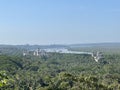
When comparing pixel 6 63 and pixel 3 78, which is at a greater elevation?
pixel 3 78

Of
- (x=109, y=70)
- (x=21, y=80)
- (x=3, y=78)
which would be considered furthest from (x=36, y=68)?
(x=3, y=78)

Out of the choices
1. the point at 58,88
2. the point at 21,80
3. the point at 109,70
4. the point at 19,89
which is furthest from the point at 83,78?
the point at 109,70

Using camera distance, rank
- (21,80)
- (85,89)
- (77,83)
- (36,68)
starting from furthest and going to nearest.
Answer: (36,68) < (21,80) < (77,83) < (85,89)

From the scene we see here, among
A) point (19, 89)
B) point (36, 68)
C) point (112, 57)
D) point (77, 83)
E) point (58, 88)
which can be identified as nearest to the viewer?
point (77, 83)

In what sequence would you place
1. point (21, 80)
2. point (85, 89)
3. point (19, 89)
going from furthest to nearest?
point (21, 80) → point (19, 89) → point (85, 89)

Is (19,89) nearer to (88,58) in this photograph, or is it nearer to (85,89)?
(85,89)

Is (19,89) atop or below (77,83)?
below

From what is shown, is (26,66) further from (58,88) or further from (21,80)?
(58,88)

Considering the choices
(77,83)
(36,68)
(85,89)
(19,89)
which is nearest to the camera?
(85,89)

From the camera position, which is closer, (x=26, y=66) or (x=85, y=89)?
(x=85, y=89)
